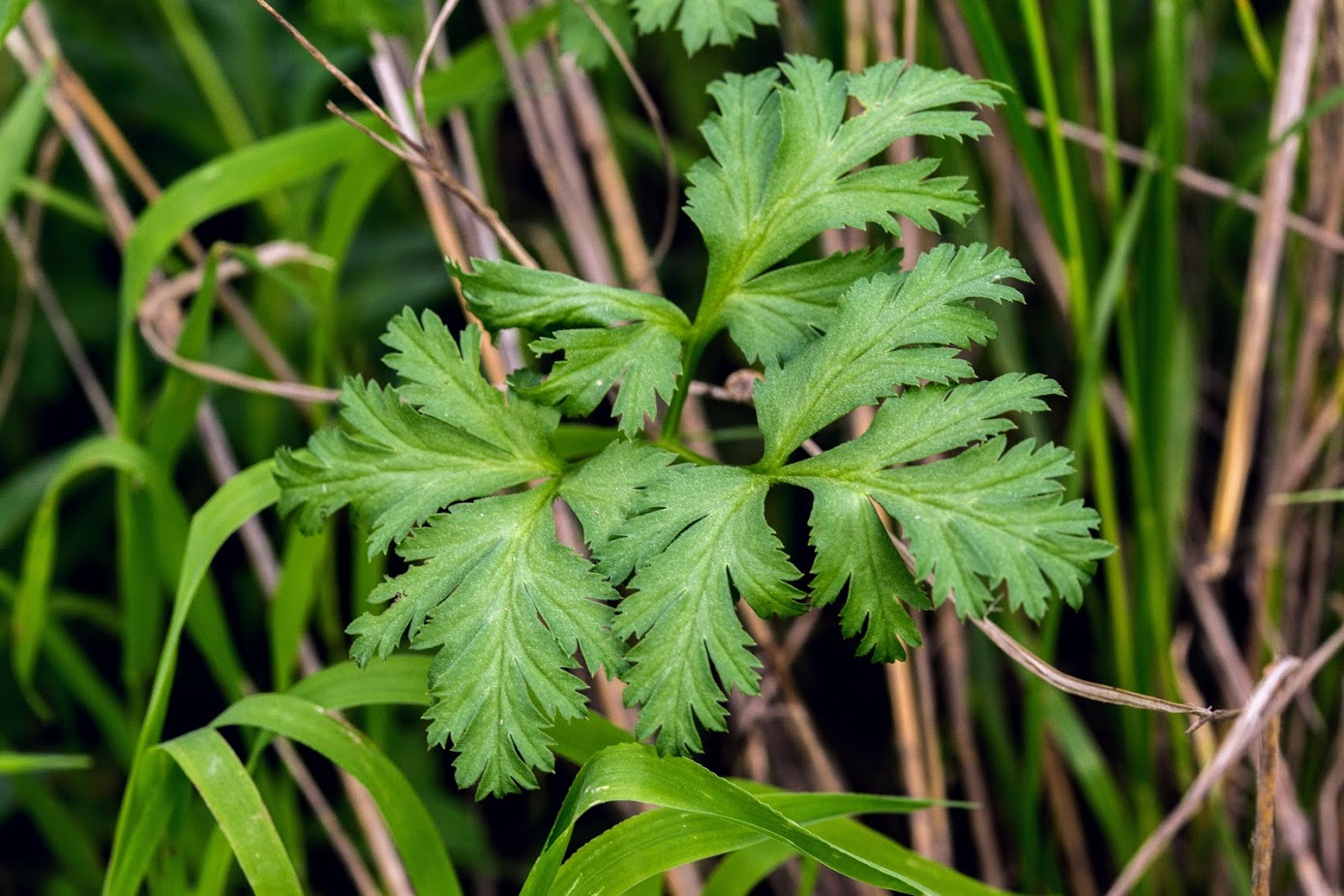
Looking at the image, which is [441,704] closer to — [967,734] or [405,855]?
[405,855]

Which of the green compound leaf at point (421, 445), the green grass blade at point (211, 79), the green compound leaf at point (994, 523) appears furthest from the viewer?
the green grass blade at point (211, 79)

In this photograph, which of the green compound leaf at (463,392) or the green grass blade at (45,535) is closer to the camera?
the green compound leaf at (463,392)

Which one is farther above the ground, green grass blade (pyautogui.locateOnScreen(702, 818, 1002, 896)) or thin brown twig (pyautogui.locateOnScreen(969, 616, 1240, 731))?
thin brown twig (pyautogui.locateOnScreen(969, 616, 1240, 731))

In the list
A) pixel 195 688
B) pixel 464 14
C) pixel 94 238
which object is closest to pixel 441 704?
pixel 195 688

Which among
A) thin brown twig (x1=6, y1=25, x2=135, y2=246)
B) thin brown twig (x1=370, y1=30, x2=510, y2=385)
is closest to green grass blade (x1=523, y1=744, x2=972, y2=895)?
thin brown twig (x1=370, y1=30, x2=510, y2=385)

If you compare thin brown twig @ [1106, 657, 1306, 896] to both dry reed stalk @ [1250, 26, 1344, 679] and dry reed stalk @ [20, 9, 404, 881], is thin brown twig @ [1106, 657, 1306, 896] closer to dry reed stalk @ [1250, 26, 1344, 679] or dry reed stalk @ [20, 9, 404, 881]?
dry reed stalk @ [1250, 26, 1344, 679]

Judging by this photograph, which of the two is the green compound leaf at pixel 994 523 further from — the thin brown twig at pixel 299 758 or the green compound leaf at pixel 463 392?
the thin brown twig at pixel 299 758

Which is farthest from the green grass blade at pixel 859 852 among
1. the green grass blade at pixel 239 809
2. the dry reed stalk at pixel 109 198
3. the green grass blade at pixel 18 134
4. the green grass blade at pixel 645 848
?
the green grass blade at pixel 18 134

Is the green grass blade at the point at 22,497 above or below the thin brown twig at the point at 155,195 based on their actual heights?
below
